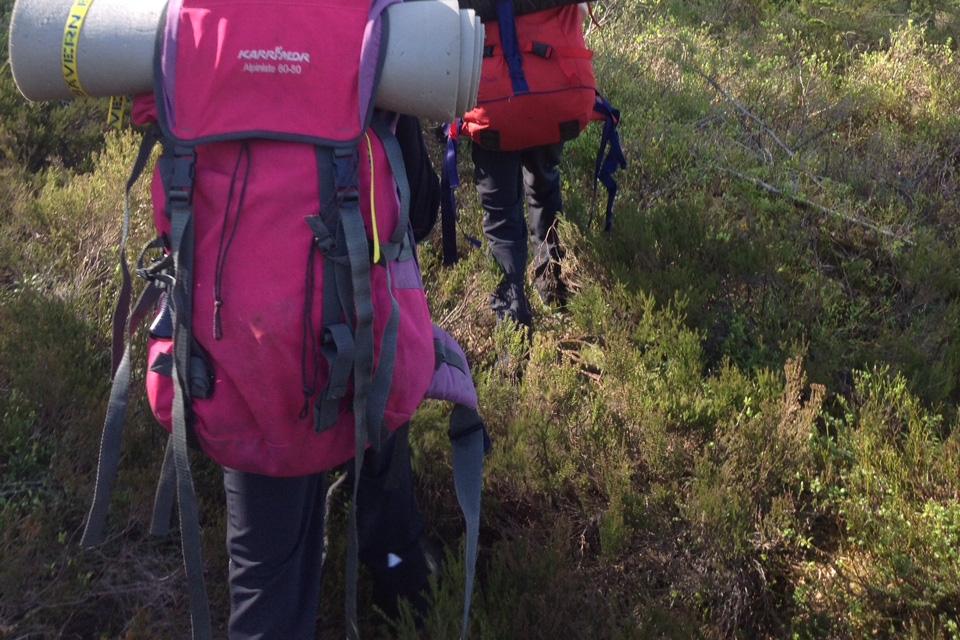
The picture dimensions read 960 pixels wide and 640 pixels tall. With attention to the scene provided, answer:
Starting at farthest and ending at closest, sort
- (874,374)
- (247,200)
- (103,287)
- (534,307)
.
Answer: (534,307) → (103,287) → (874,374) → (247,200)

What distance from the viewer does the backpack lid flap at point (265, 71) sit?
1773 mm

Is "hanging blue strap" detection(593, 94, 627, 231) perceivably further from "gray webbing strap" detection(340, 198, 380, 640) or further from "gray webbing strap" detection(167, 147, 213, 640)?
"gray webbing strap" detection(167, 147, 213, 640)

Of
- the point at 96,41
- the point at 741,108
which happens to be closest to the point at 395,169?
the point at 96,41

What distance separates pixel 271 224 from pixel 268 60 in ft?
1.08

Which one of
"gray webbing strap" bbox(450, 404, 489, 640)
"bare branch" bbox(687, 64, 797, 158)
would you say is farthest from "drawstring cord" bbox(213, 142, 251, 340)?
"bare branch" bbox(687, 64, 797, 158)

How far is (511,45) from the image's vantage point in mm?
3453

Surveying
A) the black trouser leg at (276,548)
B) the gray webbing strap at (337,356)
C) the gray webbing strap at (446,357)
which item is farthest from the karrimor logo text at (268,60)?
the black trouser leg at (276,548)

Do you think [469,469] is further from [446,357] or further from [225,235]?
[225,235]

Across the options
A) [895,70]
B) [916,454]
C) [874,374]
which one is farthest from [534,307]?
[895,70]

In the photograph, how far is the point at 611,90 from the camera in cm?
656

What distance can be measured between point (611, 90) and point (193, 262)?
5246 millimetres

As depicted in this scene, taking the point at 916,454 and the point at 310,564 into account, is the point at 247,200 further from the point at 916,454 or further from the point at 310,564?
the point at 916,454

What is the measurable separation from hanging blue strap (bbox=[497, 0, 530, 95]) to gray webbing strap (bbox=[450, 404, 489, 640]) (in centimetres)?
162

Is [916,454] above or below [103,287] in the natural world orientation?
below
